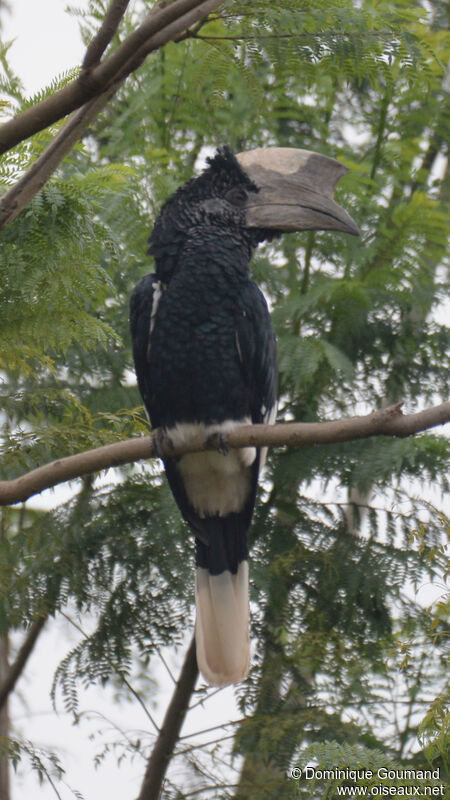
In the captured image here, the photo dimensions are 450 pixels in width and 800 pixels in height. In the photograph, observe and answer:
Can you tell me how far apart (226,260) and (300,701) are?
1.52 meters

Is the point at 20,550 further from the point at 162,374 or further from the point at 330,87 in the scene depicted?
the point at 330,87

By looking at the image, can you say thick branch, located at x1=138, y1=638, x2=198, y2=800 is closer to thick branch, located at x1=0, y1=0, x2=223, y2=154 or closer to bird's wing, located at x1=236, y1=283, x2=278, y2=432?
bird's wing, located at x1=236, y1=283, x2=278, y2=432

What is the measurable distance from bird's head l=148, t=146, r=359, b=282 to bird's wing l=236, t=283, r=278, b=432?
8.9 inches

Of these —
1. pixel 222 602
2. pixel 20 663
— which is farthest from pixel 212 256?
pixel 20 663

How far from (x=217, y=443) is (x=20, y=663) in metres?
1.65

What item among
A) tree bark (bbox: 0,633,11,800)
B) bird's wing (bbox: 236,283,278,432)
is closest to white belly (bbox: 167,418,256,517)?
bird's wing (bbox: 236,283,278,432)

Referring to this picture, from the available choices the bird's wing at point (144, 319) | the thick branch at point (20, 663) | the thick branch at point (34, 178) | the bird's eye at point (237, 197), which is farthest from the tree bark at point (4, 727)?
the thick branch at point (34, 178)

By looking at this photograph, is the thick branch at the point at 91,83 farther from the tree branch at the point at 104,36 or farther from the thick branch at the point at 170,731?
the thick branch at the point at 170,731

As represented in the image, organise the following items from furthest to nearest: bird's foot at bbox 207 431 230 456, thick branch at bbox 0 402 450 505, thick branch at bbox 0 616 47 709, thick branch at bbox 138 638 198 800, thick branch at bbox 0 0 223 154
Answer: thick branch at bbox 0 616 47 709 → thick branch at bbox 138 638 198 800 → bird's foot at bbox 207 431 230 456 → thick branch at bbox 0 402 450 505 → thick branch at bbox 0 0 223 154

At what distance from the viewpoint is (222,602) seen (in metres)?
3.08

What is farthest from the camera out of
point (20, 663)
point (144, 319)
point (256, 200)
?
point (20, 663)

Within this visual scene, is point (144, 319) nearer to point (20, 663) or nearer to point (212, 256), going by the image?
point (212, 256)

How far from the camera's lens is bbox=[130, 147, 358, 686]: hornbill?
284 cm

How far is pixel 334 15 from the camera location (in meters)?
2.68
